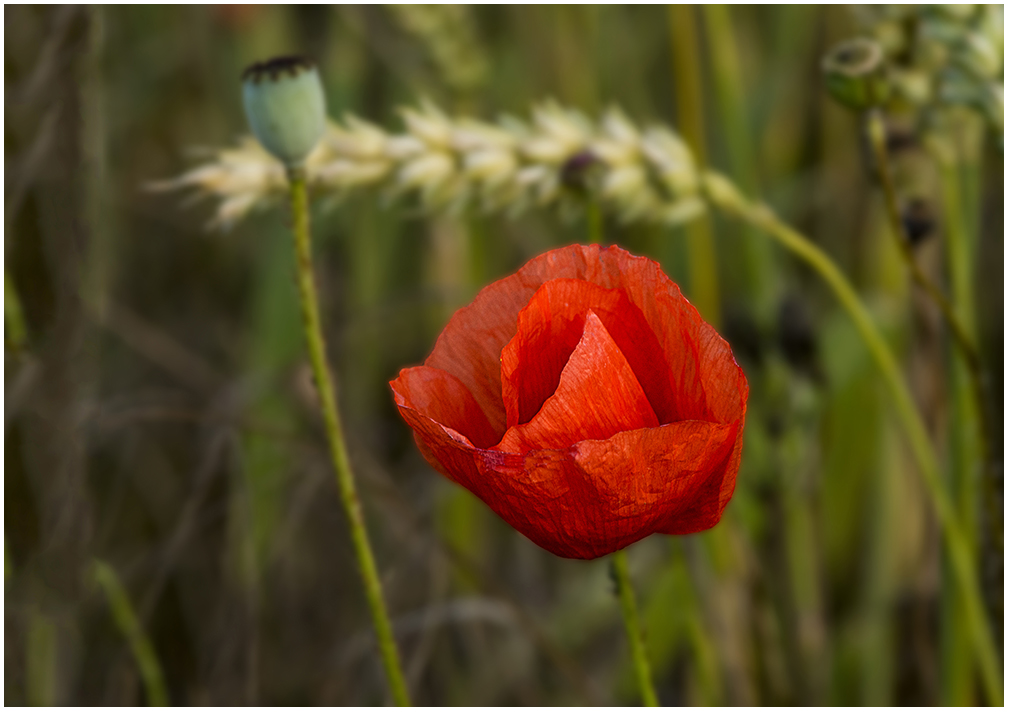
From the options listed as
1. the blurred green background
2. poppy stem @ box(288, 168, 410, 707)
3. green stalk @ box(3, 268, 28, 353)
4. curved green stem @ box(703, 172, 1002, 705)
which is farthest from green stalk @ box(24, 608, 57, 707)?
curved green stem @ box(703, 172, 1002, 705)

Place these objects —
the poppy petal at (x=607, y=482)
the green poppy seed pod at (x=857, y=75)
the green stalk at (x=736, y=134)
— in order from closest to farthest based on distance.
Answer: the poppy petal at (x=607, y=482) → the green poppy seed pod at (x=857, y=75) → the green stalk at (x=736, y=134)

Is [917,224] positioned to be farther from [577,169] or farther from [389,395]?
[389,395]

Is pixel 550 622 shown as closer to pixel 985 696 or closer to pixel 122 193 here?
pixel 985 696

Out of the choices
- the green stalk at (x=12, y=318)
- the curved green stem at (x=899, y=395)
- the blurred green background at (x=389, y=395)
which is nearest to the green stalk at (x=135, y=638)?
the blurred green background at (x=389, y=395)

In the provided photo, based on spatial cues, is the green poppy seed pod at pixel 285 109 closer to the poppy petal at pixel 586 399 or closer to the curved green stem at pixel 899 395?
the poppy petal at pixel 586 399

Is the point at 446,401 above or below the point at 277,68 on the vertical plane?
below

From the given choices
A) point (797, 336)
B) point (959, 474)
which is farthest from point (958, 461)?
point (797, 336)
